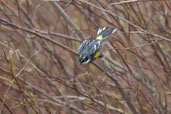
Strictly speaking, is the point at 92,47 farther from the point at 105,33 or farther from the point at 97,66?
the point at 97,66

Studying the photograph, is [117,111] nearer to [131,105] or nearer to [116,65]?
[131,105]

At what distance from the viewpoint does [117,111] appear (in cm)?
365

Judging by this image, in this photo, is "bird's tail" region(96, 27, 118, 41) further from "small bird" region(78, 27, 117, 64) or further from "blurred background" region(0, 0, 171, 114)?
"blurred background" region(0, 0, 171, 114)

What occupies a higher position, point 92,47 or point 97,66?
point 92,47

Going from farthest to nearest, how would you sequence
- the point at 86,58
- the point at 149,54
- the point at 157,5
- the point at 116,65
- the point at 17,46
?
the point at 149,54 → the point at 17,46 → the point at 157,5 → the point at 116,65 → the point at 86,58

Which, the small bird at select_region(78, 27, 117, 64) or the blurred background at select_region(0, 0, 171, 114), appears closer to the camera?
the blurred background at select_region(0, 0, 171, 114)

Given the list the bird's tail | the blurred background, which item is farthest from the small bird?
the blurred background

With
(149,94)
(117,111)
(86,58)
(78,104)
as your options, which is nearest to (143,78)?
(149,94)

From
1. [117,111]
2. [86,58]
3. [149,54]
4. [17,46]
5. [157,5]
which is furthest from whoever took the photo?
[149,54]

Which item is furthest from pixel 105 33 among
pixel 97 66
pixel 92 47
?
pixel 97 66

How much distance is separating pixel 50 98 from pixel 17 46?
4.27ft

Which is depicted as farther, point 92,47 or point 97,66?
point 97,66

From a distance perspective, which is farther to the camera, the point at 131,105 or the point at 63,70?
the point at 63,70

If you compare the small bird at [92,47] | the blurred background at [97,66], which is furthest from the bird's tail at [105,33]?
the blurred background at [97,66]
